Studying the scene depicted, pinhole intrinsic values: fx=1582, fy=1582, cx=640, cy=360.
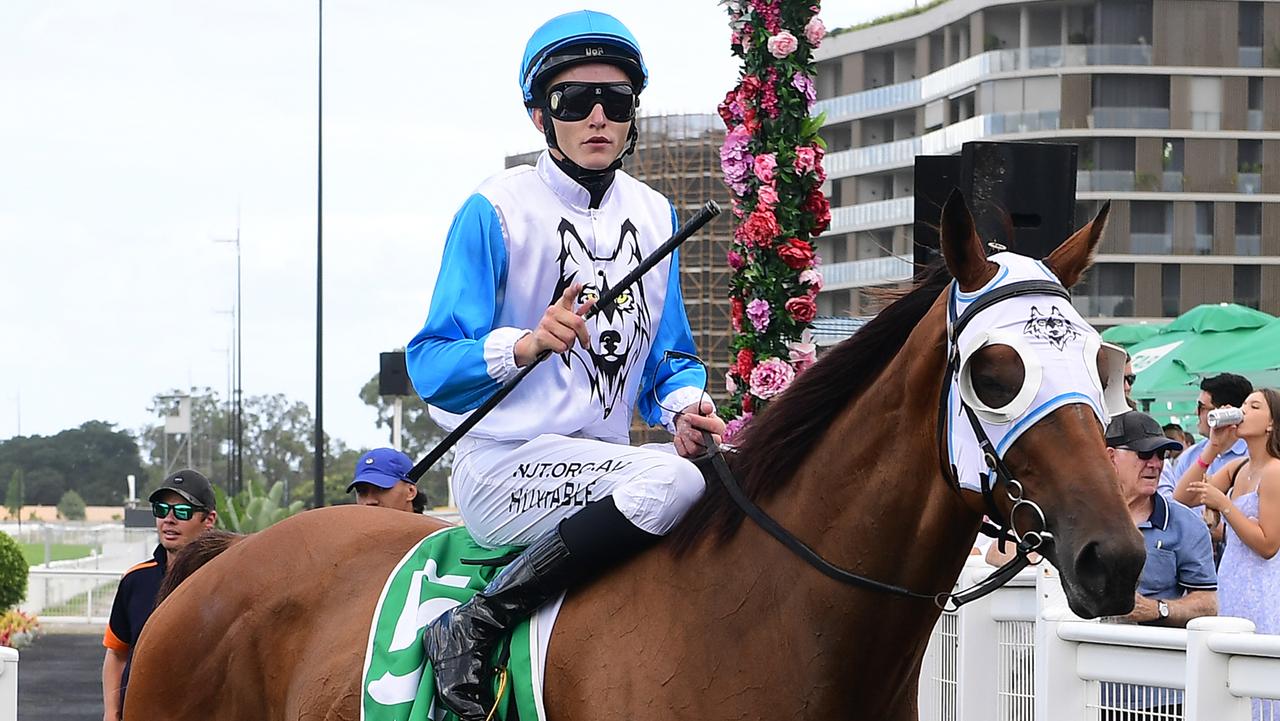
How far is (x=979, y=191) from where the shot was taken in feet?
18.6

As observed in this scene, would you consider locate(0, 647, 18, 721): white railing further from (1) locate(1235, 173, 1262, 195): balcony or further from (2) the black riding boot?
(1) locate(1235, 173, 1262, 195): balcony

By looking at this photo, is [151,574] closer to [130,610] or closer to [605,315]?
[130,610]

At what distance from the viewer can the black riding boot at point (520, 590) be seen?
3.38 meters

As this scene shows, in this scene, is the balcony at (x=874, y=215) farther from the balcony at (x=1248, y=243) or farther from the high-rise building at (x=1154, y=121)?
the balcony at (x=1248, y=243)

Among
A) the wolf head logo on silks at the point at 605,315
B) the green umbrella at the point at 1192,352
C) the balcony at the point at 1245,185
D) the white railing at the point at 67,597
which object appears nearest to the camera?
the wolf head logo on silks at the point at 605,315

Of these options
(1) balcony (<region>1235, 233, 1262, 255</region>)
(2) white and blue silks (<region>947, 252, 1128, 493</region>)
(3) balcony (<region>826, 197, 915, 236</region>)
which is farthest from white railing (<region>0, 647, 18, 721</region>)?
(3) balcony (<region>826, 197, 915, 236</region>)

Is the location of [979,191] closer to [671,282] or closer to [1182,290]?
[671,282]

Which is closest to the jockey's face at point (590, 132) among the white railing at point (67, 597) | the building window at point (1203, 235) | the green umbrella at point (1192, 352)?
the green umbrella at point (1192, 352)

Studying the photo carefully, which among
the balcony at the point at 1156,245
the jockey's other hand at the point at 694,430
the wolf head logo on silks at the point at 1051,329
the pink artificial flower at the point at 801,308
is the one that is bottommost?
the jockey's other hand at the point at 694,430

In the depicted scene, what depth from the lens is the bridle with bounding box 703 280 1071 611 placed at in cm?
274

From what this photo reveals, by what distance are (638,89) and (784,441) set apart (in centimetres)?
116

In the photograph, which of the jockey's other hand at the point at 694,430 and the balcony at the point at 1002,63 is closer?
the jockey's other hand at the point at 694,430

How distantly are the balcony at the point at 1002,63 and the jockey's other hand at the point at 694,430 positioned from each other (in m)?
56.9

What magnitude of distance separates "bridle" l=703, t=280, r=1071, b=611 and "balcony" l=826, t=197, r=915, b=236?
6323cm
